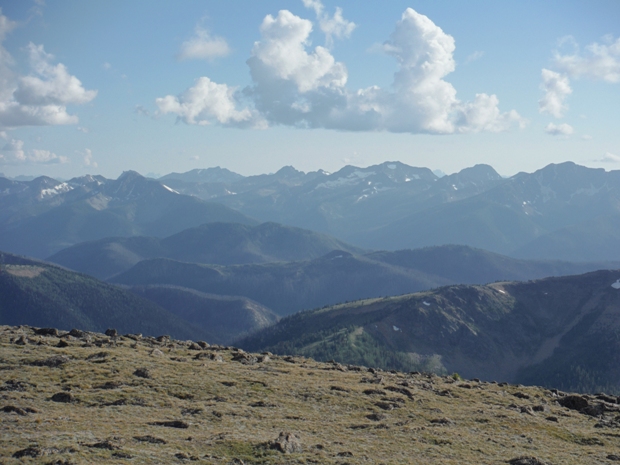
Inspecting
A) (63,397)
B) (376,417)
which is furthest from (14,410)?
(376,417)

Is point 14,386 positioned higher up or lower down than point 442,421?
lower down

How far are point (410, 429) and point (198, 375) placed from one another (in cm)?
2099

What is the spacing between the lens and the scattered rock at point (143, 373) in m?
48.6

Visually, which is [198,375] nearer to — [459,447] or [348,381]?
[348,381]

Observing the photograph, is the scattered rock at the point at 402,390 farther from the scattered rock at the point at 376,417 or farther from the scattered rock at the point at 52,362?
the scattered rock at the point at 52,362

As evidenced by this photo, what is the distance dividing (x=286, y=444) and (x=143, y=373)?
20.6 metres

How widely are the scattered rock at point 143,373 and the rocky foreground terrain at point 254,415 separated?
15cm

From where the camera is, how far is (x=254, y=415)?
41.6m

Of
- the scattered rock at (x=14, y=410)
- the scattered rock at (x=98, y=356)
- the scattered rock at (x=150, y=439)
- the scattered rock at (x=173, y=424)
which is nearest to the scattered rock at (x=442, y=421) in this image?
the scattered rock at (x=173, y=424)

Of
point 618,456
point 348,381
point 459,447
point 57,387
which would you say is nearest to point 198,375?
point 57,387

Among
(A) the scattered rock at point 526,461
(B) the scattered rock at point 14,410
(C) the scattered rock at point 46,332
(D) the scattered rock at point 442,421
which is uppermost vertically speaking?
(A) the scattered rock at point 526,461

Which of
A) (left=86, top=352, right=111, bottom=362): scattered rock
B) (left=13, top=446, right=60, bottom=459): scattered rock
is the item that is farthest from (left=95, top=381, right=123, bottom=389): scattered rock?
(left=13, top=446, right=60, bottom=459): scattered rock

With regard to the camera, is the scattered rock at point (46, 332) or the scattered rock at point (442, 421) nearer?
the scattered rock at point (442, 421)

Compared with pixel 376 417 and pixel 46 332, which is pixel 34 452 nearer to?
pixel 376 417
